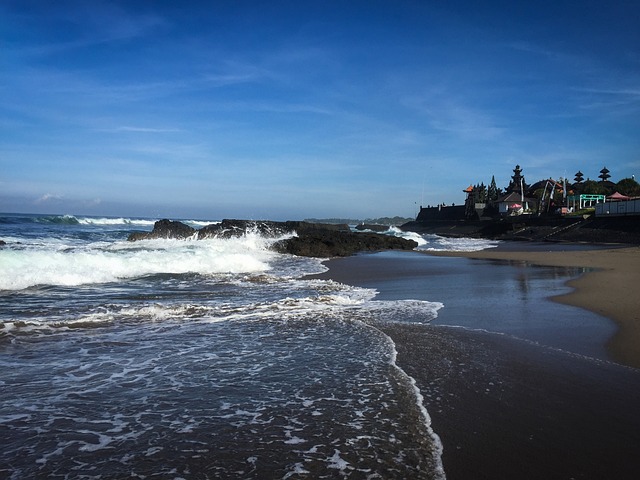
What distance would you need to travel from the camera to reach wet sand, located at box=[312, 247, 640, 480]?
121 inches

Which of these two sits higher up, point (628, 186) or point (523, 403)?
point (628, 186)

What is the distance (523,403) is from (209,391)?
9.42ft

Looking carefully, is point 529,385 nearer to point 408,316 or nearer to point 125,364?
point 408,316

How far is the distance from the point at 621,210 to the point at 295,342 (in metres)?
49.2

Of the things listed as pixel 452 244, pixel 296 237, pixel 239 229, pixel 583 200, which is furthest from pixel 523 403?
pixel 583 200

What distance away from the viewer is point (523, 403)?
4102 millimetres

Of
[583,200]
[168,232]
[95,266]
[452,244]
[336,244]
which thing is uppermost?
[583,200]

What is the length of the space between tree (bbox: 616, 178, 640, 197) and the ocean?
261 feet

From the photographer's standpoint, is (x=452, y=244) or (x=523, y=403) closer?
(x=523, y=403)

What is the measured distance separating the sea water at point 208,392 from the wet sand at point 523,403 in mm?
252

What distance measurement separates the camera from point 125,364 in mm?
5285

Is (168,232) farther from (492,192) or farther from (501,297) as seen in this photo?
(492,192)

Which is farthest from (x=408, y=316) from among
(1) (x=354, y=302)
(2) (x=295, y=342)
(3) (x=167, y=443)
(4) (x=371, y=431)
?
(3) (x=167, y=443)

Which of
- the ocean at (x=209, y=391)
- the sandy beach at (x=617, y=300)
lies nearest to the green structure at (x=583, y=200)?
the sandy beach at (x=617, y=300)
